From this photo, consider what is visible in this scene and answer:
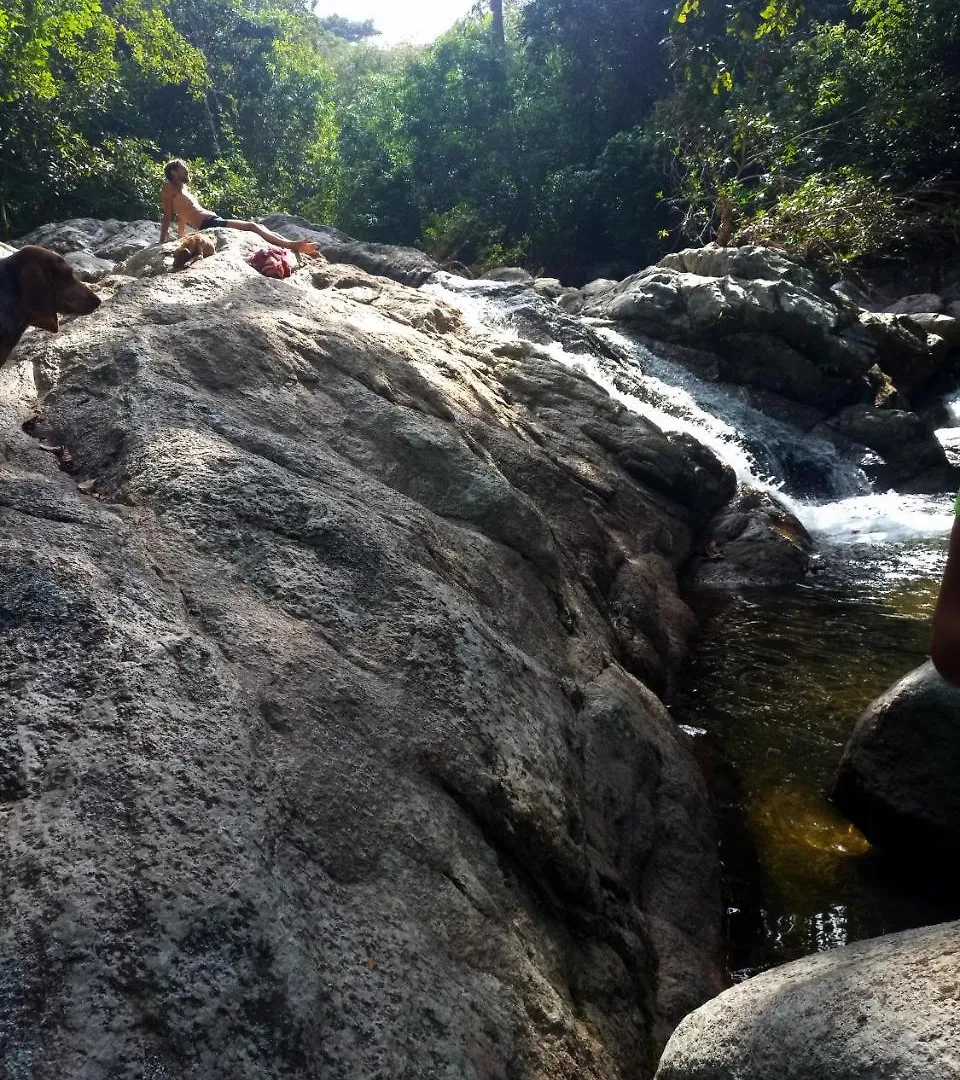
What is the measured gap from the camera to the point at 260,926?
1875mm

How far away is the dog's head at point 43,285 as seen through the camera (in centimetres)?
407

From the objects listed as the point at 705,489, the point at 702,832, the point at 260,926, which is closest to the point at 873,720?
the point at 702,832

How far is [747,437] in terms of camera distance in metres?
→ 11.1

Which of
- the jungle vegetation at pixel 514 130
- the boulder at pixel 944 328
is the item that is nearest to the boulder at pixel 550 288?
the jungle vegetation at pixel 514 130

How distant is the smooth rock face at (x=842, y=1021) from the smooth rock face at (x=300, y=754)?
430 millimetres

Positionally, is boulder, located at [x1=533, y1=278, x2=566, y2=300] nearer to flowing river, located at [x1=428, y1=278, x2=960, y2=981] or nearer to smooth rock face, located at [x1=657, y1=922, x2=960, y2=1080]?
flowing river, located at [x1=428, y1=278, x2=960, y2=981]

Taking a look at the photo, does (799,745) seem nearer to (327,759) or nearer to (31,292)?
(327,759)

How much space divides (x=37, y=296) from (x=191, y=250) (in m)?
2.52

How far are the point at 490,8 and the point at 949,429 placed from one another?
2606cm

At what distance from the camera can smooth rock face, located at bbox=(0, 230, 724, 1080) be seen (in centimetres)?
178

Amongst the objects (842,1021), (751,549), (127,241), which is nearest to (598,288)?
(127,241)

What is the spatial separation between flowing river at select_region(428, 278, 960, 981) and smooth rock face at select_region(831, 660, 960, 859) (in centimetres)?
14

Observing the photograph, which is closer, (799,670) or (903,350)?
(799,670)

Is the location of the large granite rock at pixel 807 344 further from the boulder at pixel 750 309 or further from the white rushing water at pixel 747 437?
the white rushing water at pixel 747 437
